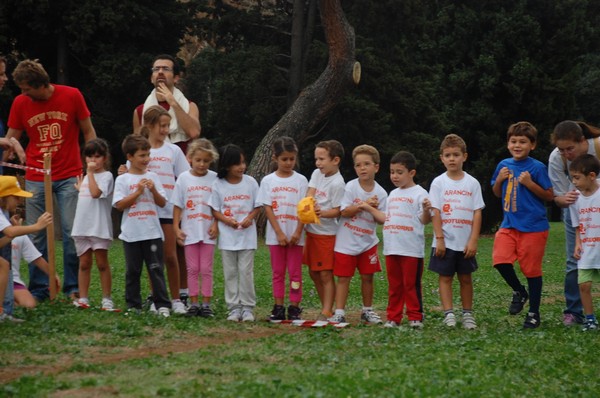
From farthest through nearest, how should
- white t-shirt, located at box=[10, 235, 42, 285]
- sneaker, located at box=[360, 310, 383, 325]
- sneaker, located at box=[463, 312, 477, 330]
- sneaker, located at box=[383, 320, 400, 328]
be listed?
white t-shirt, located at box=[10, 235, 42, 285] → sneaker, located at box=[360, 310, 383, 325] → sneaker, located at box=[463, 312, 477, 330] → sneaker, located at box=[383, 320, 400, 328]

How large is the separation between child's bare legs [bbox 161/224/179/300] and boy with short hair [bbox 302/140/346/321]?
4.44 feet

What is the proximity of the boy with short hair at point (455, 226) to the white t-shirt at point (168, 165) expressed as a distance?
2715 mm

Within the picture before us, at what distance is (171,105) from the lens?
11.1 metres

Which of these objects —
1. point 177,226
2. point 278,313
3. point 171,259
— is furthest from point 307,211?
point 171,259

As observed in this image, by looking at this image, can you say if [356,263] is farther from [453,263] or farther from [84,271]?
[84,271]

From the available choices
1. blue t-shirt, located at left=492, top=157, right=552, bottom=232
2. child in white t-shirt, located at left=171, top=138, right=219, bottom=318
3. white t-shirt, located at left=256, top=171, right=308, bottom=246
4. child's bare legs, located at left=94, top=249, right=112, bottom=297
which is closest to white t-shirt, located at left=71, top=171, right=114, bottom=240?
child's bare legs, located at left=94, top=249, right=112, bottom=297

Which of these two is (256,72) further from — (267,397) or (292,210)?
(267,397)

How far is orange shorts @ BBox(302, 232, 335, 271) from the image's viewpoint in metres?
10.7

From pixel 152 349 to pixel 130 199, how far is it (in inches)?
92.5

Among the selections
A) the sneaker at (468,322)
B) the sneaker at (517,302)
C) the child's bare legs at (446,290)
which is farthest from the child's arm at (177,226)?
the sneaker at (517,302)

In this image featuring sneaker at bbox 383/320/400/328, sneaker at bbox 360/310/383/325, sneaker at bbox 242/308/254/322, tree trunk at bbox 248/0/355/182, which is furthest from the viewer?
tree trunk at bbox 248/0/355/182

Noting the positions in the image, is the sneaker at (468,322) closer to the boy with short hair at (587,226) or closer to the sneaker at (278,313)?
the boy with short hair at (587,226)

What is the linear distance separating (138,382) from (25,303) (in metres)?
4.41

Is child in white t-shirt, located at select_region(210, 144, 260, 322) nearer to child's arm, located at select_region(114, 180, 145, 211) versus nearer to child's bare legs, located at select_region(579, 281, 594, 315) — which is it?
child's arm, located at select_region(114, 180, 145, 211)
